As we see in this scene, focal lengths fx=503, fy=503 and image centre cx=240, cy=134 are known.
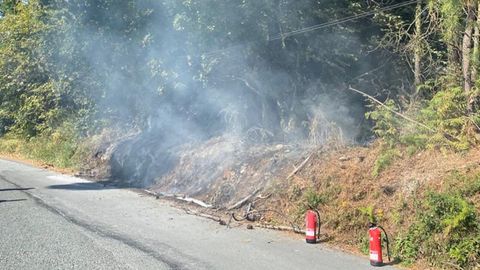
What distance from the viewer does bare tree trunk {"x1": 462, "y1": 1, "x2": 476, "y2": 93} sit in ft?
27.4

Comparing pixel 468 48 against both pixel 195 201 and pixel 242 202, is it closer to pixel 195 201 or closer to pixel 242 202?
pixel 242 202

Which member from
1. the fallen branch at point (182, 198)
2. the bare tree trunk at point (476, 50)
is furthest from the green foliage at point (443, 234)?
the fallen branch at point (182, 198)

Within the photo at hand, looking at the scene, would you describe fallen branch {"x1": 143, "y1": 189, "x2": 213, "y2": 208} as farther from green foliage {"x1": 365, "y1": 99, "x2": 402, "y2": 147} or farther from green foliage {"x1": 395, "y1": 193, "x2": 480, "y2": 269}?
green foliage {"x1": 395, "y1": 193, "x2": 480, "y2": 269}

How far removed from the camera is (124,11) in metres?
17.1

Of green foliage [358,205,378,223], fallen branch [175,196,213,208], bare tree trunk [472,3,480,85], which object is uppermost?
bare tree trunk [472,3,480,85]

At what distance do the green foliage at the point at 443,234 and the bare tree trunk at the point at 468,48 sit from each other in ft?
9.05

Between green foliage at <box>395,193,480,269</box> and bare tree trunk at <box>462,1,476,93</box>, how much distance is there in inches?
109

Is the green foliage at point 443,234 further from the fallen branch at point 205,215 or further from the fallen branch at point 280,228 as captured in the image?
the fallen branch at point 205,215

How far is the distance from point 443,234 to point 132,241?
4198 millimetres

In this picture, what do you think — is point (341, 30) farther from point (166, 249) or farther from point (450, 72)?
point (166, 249)

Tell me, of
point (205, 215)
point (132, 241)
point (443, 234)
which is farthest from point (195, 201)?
point (443, 234)

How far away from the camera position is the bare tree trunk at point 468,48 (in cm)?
836

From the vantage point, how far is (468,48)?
8.62 metres

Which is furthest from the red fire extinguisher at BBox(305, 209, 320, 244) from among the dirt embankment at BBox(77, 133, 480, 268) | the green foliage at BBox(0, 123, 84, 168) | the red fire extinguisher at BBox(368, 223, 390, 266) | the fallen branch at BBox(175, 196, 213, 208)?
the green foliage at BBox(0, 123, 84, 168)
